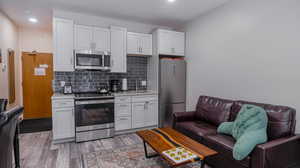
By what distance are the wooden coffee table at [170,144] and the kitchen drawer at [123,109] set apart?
1.25 m

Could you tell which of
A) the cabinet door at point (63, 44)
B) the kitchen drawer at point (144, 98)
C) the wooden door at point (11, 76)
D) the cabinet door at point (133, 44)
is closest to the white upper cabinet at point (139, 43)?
the cabinet door at point (133, 44)

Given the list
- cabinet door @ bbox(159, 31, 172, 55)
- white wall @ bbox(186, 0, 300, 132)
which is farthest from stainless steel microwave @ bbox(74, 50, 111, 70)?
white wall @ bbox(186, 0, 300, 132)

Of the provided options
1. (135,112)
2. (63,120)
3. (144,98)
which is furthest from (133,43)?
(63,120)

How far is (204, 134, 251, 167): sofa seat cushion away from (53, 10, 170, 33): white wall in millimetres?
3218

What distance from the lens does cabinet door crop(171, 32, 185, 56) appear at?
402cm

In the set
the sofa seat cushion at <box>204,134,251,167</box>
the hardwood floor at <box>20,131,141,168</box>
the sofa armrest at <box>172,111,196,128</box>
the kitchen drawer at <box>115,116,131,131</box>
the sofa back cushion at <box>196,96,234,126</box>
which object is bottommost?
the hardwood floor at <box>20,131,141,168</box>

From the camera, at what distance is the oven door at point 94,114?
309 centimetres

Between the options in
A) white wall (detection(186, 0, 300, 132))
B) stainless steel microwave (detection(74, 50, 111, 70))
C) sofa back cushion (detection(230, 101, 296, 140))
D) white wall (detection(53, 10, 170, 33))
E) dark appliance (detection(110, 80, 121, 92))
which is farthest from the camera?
dark appliance (detection(110, 80, 121, 92))

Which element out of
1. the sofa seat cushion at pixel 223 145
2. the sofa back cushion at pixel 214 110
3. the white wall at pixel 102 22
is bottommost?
the sofa seat cushion at pixel 223 145

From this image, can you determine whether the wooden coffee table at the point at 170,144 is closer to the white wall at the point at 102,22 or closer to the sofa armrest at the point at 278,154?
the sofa armrest at the point at 278,154

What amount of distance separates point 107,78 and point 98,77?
0.22 m

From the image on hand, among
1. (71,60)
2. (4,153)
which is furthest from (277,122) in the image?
(71,60)

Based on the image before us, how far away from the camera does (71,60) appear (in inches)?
130

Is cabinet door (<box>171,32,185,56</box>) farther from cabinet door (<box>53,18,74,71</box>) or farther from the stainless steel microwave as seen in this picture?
cabinet door (<box>53,18,74,71</box>)
